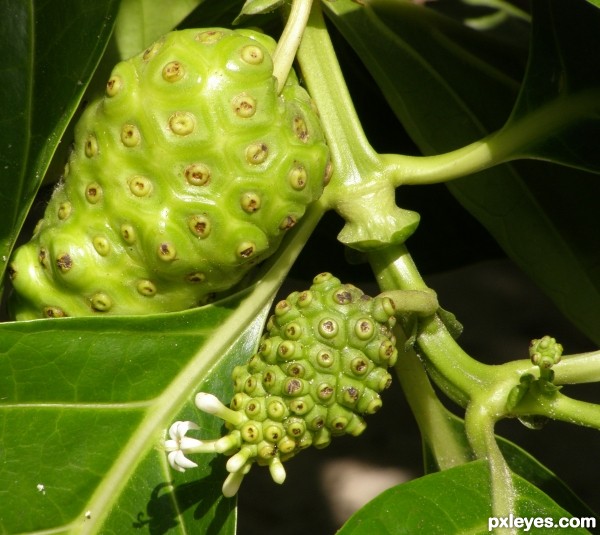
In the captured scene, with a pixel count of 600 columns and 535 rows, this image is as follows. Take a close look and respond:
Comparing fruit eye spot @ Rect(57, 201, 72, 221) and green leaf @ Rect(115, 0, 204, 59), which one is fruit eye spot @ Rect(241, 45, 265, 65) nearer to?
fruit eye spot @ Rect(57, 201, 72, 221)

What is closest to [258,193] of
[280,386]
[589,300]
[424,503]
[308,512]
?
[280,386]

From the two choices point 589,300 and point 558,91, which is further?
point 589,300

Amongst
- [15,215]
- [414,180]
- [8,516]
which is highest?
[414,180]

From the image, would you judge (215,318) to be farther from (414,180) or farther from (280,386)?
(414,180)

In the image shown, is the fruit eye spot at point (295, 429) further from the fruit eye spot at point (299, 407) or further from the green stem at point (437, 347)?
the green stem at point (437, 347)

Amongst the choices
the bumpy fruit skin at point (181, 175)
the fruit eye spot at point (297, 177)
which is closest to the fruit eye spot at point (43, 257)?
the bumpy fruit skin at point (181, 175)
